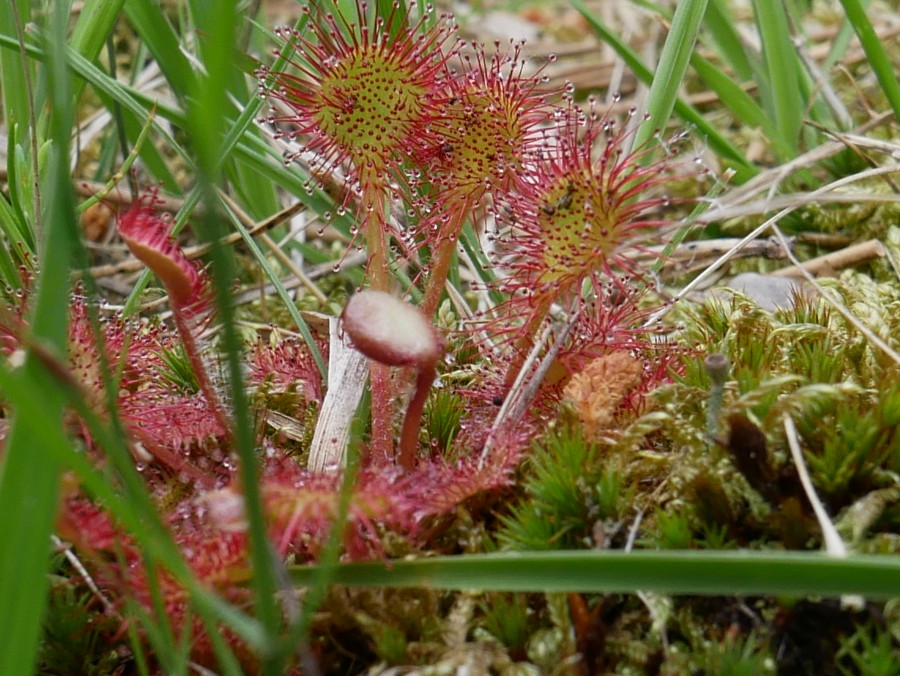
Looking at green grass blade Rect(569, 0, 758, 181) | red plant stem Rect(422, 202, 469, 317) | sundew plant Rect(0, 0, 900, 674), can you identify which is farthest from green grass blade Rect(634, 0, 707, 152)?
red plant stem Rect(422, 202, 469, 317)

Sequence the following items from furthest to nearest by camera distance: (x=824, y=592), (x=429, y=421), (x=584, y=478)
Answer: (x=429, y=421) < (x=584, y=478) < (x=824, y=592)

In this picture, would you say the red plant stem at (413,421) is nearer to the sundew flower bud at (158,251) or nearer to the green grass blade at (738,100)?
the sundew flower bud at (158,251)

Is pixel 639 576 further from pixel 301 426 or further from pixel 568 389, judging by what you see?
pixel 301 426

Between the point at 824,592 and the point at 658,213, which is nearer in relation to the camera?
the point at 824,592

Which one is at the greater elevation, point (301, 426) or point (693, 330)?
point (693, 330)

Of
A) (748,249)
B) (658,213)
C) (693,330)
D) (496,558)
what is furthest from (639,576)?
(658,213)

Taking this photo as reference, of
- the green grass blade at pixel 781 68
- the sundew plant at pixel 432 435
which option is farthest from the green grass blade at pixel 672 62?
the green grass blade at pixel 781 68

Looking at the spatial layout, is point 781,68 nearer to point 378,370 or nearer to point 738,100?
point 738,100
